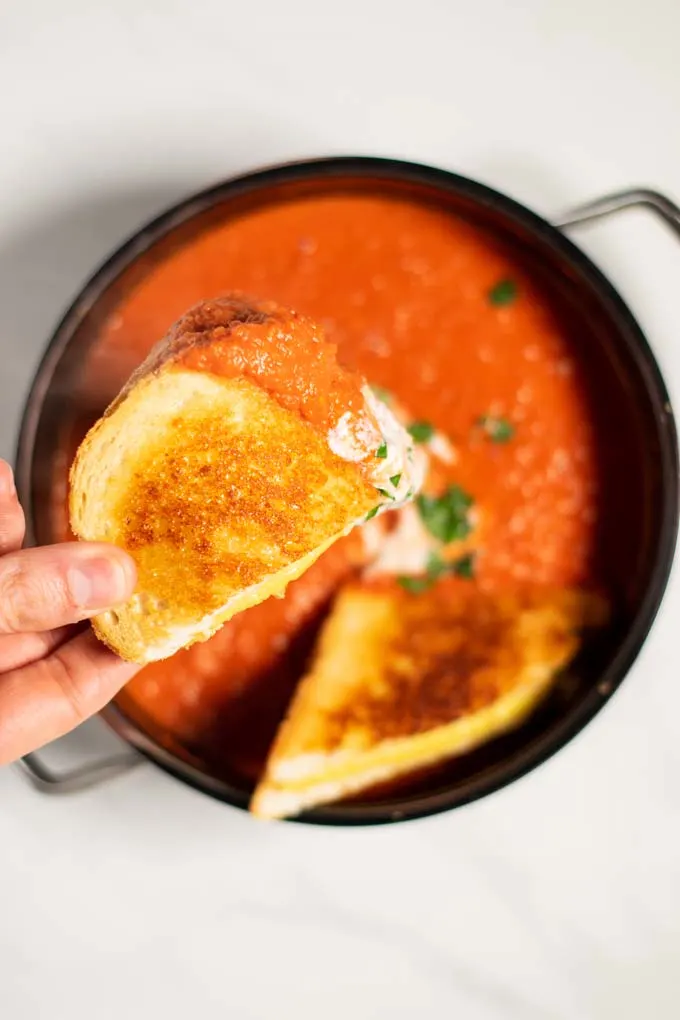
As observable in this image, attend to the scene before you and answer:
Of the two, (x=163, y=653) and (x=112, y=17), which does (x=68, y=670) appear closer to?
(x=163, y=653)

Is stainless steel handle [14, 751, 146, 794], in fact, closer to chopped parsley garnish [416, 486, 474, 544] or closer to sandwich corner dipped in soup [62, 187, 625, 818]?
sandwich corner dipped in soup [62, 187, 625, 818]

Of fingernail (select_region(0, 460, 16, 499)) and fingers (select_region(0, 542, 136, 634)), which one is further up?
fingernail (select_region(0, 460, 16, 499))

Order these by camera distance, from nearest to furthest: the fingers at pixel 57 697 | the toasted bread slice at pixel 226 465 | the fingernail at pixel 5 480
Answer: the toasted bread slice at pixel 226 465 → the fingernail at pixel 5 480 → the fingers at pixel 57 697

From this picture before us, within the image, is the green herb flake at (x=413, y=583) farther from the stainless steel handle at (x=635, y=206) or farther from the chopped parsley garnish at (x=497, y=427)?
the stainless steel handle at (x=635, y=206)

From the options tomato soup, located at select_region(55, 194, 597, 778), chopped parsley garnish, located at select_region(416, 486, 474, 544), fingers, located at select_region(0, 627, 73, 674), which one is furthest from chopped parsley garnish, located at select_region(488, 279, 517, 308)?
fingers, located at select_region(0, 627, 73, 674)

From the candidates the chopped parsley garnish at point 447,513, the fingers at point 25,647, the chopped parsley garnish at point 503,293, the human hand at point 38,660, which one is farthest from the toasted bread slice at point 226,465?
the chopped parsley garnish at point 503,293

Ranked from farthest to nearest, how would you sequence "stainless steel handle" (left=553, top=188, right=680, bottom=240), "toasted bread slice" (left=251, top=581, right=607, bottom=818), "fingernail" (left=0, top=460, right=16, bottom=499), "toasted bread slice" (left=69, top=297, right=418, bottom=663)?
1. "toasted bread slice" (left=251, top=581, right=607, bottom=818)
2. "stainless steel handle" (left=553, top=188, right=680, bottom=240)
3. "fingernail" (left=0, top=460, right=16, bottom=499)
4. "toasted bread slice" (left=69, top=297, right=418, bottom=663)

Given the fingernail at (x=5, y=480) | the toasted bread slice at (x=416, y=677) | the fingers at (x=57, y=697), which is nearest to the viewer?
the fingernail at (x=5, y=480)
